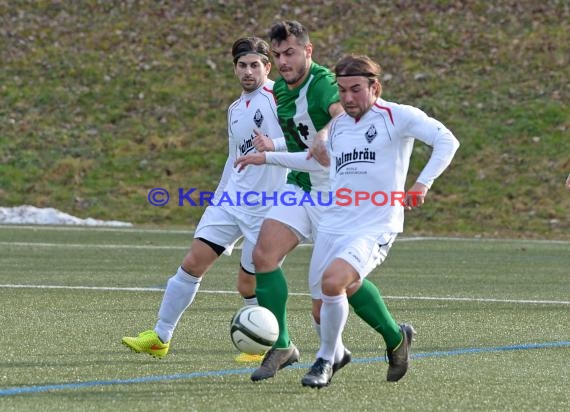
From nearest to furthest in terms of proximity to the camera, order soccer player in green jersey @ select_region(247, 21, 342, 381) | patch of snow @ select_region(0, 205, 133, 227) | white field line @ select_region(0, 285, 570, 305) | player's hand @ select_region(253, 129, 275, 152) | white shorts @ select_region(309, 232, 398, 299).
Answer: white shorts @ select_region(309, 232, 398, 299), soccer player in green jersey @ select_region(247, 21, 342, 381), player's hand @ select_region(253, 129, 275, 152), white field line @ select_region(0, 285, 570, 305), patch of snow @ select_region(0, 205, 133, 227)

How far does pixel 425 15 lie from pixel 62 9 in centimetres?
856

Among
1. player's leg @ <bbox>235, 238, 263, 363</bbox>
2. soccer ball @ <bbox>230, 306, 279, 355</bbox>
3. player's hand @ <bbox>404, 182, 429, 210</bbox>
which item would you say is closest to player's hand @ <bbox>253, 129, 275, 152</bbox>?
player's leg @ <bbox>235, 238, 263, 363</bbox>

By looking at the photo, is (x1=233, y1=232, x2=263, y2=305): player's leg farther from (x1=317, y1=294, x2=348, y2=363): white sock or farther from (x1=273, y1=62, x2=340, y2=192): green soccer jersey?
(x1=317, y1=294, x2=348, y2=363): white sock

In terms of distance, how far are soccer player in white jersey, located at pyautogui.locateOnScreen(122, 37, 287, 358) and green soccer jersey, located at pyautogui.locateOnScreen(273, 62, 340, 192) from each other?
1.53 feet

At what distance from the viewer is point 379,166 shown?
23.1ft

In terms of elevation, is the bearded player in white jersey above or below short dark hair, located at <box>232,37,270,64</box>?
below

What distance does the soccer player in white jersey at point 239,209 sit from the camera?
820 cm

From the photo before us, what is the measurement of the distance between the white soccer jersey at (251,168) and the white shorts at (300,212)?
25.8 inches

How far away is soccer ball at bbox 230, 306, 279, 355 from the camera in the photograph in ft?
24.3

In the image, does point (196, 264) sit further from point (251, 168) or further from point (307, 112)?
point (307, 112)

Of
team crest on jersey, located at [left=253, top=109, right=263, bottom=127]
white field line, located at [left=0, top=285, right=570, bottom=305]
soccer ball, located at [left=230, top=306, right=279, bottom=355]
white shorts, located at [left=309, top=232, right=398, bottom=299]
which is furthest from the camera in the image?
white field line, located at [left=0, top=285, right=570, bottom=305]

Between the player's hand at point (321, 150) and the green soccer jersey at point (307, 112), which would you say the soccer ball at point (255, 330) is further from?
the player's hand at point (321, 150)

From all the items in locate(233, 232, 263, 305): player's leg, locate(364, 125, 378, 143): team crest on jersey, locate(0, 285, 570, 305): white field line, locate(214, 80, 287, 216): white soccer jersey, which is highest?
locate(364, 125, 378, 143): team crest on jersey

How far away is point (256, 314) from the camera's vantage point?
7523mm
